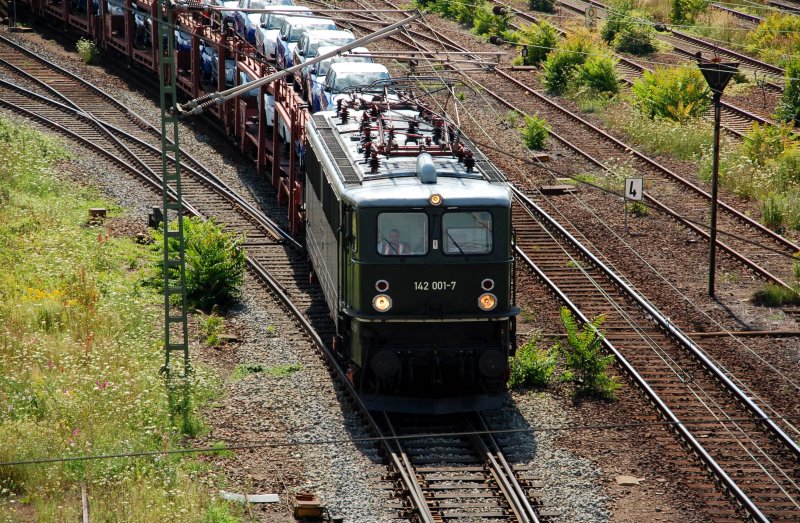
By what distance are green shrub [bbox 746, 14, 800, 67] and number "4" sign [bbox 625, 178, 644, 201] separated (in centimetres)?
1225

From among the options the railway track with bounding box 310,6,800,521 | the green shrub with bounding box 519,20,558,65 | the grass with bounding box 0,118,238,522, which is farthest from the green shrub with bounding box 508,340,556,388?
the green shrub with bounding box 519,20,558,65

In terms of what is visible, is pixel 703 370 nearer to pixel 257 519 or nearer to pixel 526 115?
pixel 257 519

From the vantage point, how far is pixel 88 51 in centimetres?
3647

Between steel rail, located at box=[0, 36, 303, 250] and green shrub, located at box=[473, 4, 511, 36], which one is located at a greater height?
green shrub, located at box=[473, 4, 511, 36]

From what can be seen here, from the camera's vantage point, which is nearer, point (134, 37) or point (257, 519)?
point (257, 519)

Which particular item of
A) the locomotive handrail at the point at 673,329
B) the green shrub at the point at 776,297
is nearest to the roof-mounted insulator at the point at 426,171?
the locomotive handrail at the point at 673,329

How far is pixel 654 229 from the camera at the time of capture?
23.8 m

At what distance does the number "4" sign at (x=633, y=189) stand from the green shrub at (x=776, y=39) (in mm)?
12250

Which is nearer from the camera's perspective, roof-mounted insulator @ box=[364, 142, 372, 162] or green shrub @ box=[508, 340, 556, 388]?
roof-mounted insulator @ box=[364, 142, 372, 162]

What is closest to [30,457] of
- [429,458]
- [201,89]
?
[429,458]

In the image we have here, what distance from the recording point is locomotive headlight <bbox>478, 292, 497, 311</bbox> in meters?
14.5

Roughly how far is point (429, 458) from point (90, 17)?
88.7 ft

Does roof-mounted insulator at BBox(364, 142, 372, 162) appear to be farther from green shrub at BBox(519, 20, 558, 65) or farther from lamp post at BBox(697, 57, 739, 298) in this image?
green shrub at BBox(519, 20, 558, 65)

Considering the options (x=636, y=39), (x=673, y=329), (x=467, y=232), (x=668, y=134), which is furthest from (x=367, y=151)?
(x=636, y=39)
